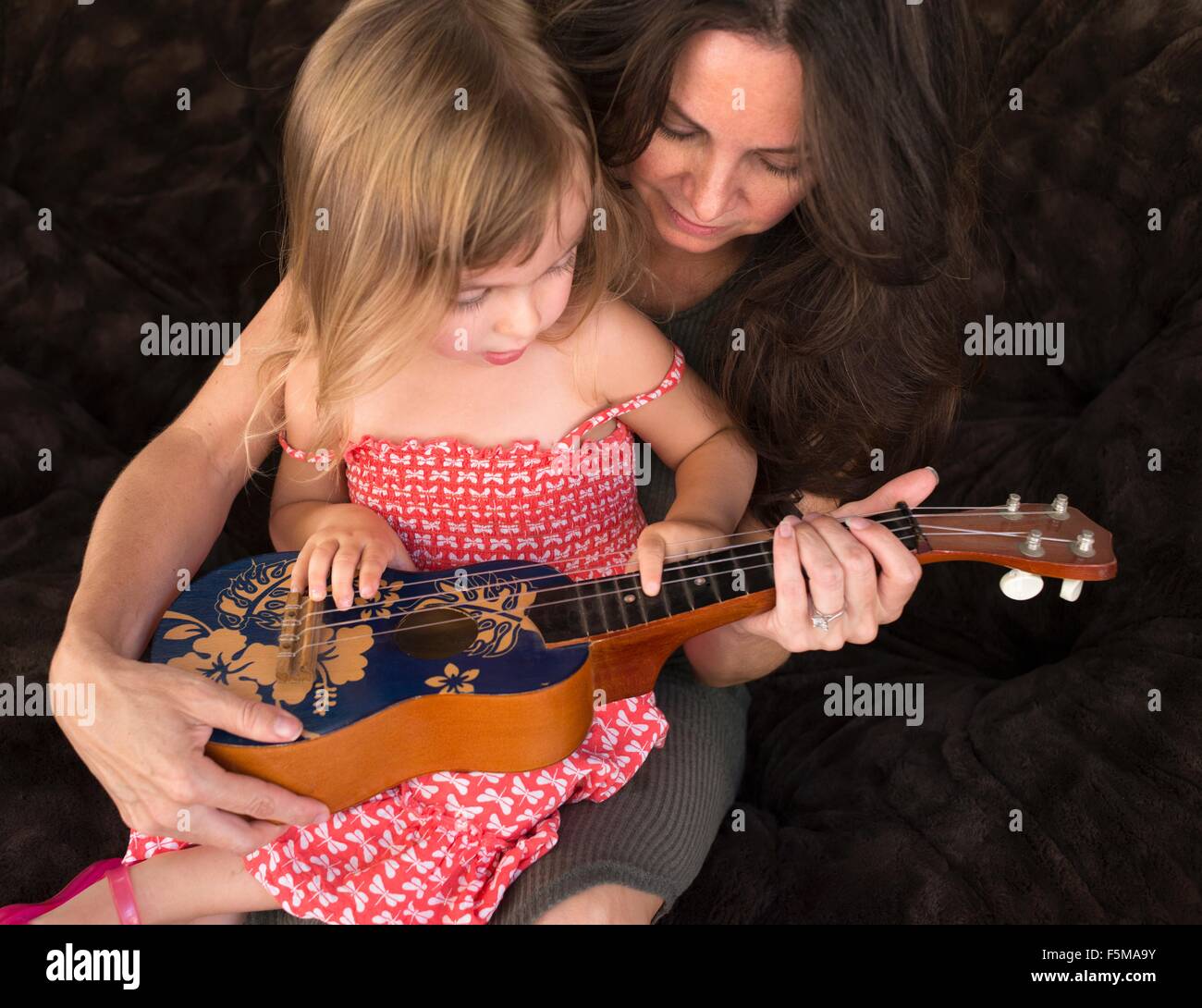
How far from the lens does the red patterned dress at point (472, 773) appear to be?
114cm

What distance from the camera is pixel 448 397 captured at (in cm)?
136

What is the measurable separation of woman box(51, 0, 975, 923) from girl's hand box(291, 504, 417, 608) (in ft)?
0.57

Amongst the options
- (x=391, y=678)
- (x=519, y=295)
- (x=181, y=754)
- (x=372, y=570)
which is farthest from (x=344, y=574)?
(x=519, y=295)

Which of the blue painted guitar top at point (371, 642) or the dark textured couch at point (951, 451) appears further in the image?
the dark textured couch at point (951, 451)

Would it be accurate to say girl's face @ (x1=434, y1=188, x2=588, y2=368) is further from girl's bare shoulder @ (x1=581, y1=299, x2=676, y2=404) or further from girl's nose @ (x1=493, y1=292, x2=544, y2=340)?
girl's bare shoulder @ (x1=581, y1=299, x2=676, y2=404)

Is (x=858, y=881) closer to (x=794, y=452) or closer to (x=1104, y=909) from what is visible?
(x=1104, y=909)

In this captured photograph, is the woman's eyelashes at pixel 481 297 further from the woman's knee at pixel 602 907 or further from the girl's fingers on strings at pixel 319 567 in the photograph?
the woman's knee at pixel 602 907

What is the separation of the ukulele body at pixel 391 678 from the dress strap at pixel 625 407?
0.21 metres

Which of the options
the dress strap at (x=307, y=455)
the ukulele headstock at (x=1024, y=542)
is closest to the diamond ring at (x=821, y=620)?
the ukulele headstock at (x=1024, y=542)

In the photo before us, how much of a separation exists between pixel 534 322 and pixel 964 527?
20.1 inches

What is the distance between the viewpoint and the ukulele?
109cm

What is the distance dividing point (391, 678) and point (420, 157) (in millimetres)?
516

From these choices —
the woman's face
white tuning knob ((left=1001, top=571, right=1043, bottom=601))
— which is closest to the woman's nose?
the woman's face

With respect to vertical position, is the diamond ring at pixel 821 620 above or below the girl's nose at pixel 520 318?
below
